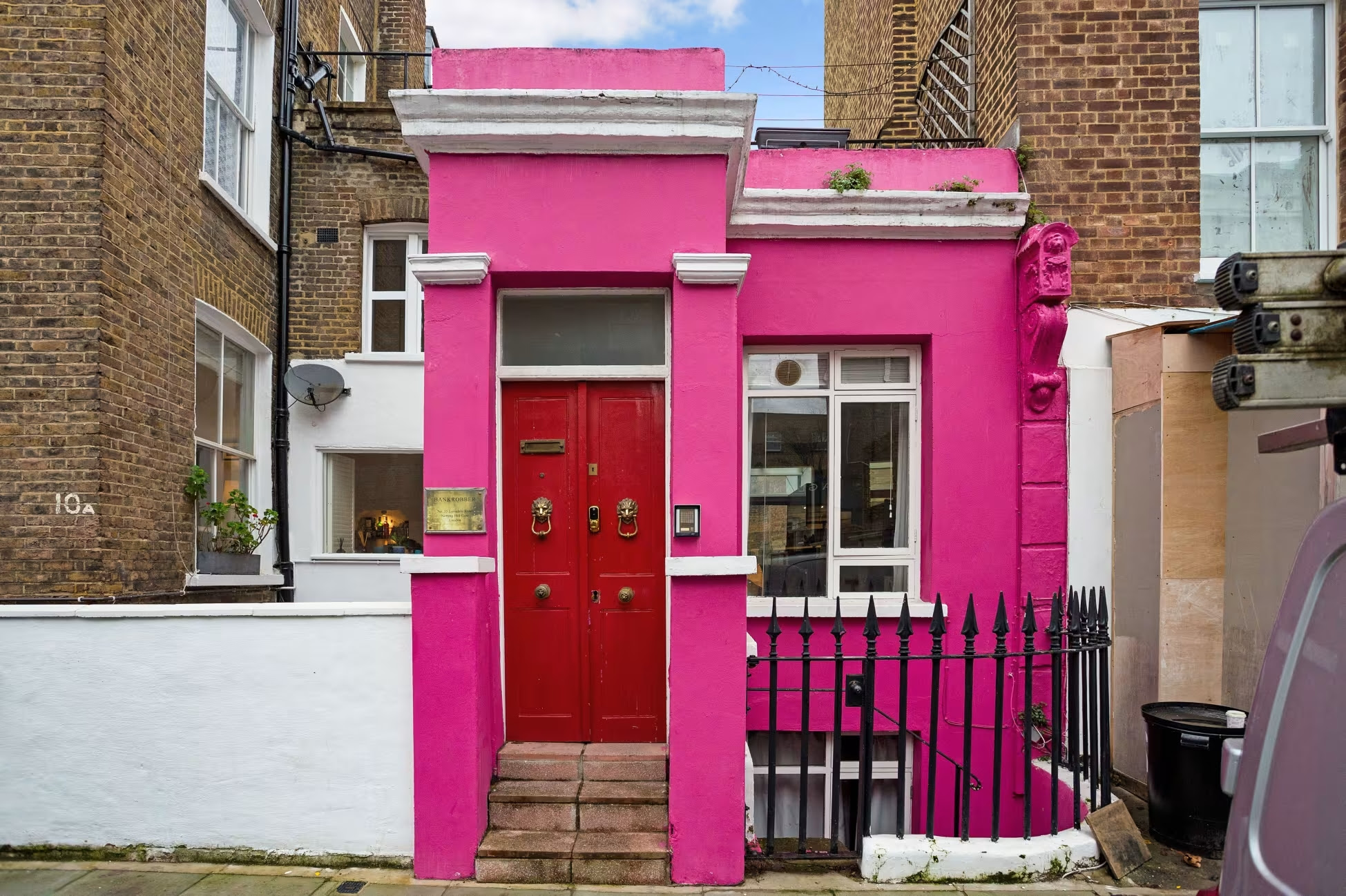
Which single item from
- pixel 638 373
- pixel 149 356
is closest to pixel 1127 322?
pixel 638 373

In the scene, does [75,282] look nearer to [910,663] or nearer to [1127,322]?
[910,663]

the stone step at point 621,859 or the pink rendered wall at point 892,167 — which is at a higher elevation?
the pink rendered wall at point 892,167

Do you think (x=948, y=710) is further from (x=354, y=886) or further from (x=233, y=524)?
(x=233, y=524)

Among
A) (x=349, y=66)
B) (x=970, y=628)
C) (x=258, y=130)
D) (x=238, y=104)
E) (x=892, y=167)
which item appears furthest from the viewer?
(x=349, y=66)

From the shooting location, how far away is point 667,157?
5.77m

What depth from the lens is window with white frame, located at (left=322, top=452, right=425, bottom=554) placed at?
11148 mm

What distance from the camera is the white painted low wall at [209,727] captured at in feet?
18.4

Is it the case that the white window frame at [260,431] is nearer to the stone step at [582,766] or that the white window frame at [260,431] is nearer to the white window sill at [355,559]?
the white window sill at [355,559]

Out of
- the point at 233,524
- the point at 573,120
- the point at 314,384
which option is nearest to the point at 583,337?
the point at 573,120

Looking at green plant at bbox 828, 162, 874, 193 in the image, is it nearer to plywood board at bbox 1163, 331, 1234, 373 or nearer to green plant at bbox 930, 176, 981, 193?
green plant at bbox 930, 176, 981, 193

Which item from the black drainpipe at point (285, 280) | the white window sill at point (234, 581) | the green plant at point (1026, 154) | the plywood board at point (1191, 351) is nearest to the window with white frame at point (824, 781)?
the plywood board at point (1191, 351)

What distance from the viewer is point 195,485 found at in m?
8.36

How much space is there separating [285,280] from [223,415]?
1892mm

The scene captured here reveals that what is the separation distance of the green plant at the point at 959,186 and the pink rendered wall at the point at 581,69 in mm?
2162
